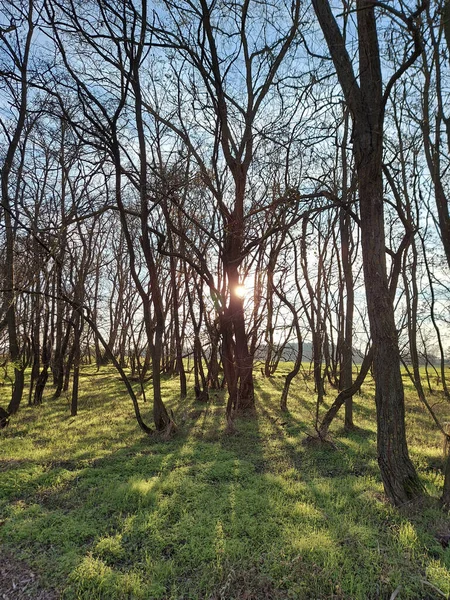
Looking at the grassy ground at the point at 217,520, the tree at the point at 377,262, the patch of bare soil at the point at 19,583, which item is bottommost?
the patch of bare soil at the point at 19,583

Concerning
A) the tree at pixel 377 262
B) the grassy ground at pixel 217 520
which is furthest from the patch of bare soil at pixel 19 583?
the tree at pixel 377 262

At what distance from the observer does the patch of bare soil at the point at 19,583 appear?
8.78 feet

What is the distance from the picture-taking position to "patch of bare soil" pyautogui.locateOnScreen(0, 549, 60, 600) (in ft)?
8.78

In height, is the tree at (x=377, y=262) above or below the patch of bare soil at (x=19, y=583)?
above

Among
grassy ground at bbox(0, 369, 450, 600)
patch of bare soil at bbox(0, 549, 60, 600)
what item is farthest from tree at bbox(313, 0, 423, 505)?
patch of bare soil at bbox(0, 549, 60, 600)

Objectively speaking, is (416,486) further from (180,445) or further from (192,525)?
(180,445)

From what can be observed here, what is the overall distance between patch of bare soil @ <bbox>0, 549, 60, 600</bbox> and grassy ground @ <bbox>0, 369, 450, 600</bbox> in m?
0.06

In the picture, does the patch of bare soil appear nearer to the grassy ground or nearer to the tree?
the grassy ground

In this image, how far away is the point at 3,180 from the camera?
7.66 metres

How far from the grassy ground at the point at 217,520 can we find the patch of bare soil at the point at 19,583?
59 mm

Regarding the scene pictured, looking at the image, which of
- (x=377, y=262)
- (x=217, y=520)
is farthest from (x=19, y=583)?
(x=377, y=262)

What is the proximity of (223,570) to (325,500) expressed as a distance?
5.33 ft

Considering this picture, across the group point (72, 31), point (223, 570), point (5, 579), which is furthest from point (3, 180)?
point (223, 570)

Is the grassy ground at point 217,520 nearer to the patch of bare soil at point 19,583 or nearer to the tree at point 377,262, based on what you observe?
the patch of bare soil at point 19,583
